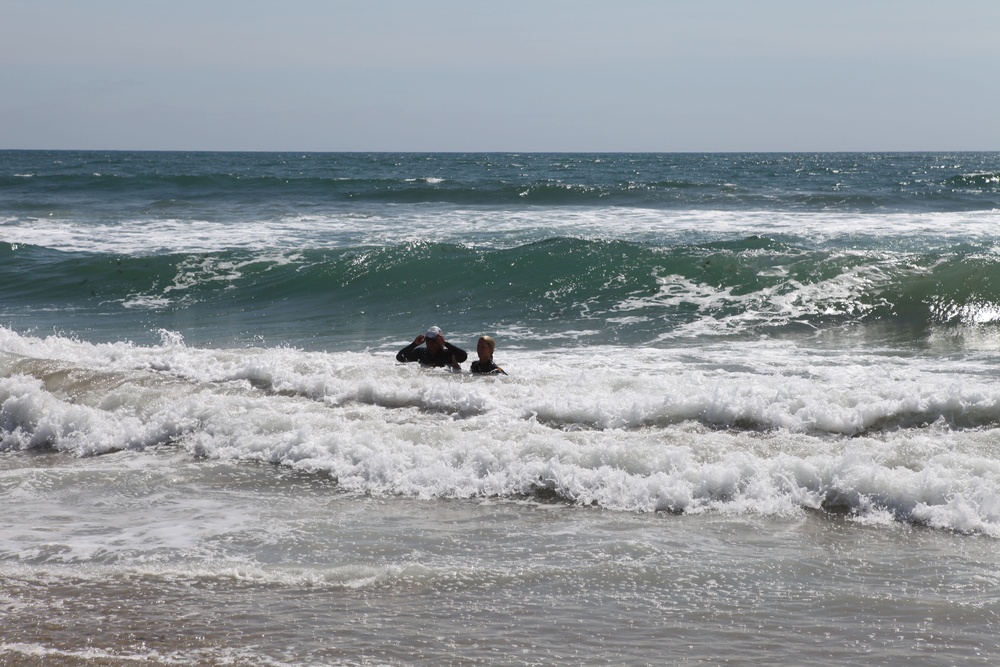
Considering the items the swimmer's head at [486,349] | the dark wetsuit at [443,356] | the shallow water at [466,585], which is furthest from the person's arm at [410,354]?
the shallow water at [466,585]

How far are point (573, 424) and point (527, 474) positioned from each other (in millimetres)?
1232

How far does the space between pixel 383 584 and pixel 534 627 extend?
86cm

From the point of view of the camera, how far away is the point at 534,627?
14.2 ft

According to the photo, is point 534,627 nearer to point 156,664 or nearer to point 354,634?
point 354,634

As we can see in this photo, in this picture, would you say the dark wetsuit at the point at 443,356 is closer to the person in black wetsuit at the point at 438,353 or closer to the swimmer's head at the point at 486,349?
the person in black wetsuit at the point at 438,353

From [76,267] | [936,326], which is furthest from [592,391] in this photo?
[76,267]

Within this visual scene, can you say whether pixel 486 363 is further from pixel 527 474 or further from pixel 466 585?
pixel 466 585

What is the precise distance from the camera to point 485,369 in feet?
30.2

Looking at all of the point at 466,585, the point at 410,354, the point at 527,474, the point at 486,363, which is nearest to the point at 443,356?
the point at 410,354

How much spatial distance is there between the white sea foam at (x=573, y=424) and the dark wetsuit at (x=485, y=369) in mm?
230

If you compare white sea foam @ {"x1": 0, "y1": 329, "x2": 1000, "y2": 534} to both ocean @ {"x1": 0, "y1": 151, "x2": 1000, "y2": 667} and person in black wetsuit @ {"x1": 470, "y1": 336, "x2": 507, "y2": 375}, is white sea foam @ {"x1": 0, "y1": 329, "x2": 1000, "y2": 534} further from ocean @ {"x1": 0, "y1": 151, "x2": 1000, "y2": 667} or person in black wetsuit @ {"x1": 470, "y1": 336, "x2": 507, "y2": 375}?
person in black wetsuit @ {"x1": 470, "y1": 336, "x2": 507, "y2": 375}

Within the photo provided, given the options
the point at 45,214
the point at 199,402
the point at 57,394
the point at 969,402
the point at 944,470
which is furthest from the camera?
the point at 45,214

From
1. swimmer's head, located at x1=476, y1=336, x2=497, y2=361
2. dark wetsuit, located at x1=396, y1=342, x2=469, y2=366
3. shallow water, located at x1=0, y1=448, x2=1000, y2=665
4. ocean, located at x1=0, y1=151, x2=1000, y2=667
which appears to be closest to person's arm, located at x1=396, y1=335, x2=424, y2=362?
dark wetsuit, located at x1=396, y1=342, x2=469, y2=366

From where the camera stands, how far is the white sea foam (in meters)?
6.16
